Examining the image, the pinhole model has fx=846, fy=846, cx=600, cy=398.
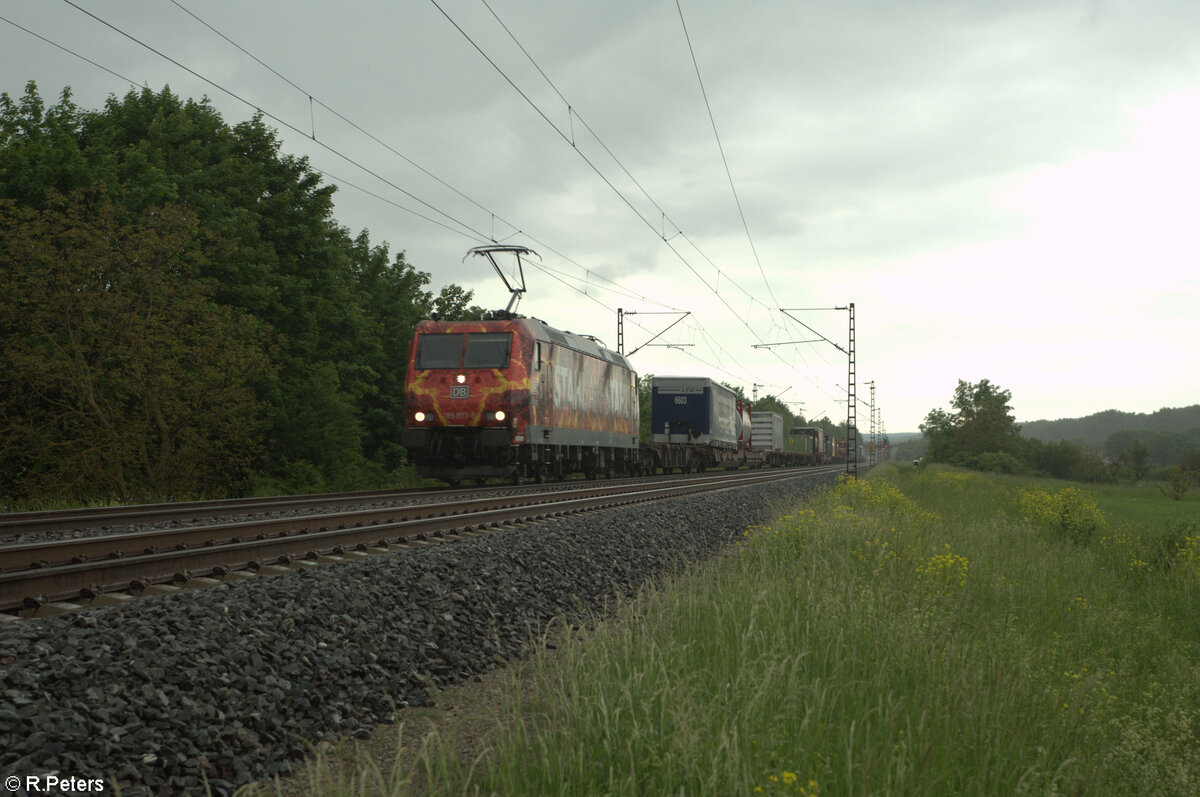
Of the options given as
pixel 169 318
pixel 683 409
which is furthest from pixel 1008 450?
pixel 169 318

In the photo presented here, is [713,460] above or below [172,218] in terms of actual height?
below

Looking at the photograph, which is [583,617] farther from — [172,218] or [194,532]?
[172,218]

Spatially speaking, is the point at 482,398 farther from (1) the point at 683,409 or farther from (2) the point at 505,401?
(1) the point at 683,409

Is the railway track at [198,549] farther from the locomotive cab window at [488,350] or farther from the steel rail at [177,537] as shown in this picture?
the locomotive cab window at [488,350]

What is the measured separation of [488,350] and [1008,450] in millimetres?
102886

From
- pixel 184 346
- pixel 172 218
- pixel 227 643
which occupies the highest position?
pixel 172 218

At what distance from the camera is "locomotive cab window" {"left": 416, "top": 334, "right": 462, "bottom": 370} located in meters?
21.1

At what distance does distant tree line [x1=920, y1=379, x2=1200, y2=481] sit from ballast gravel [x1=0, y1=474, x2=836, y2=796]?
64.2m

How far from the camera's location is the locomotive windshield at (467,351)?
20.7m

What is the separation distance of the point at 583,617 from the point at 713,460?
38377mm

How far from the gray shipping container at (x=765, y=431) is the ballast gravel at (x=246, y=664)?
52.9 metres

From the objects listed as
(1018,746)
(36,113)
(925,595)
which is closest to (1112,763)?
(1018,746)

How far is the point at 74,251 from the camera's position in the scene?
56.7 ft

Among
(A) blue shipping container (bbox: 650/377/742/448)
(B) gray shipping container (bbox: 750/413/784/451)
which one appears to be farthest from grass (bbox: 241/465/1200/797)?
(B) gray shipping container (bbox: 750/413/784/451)
